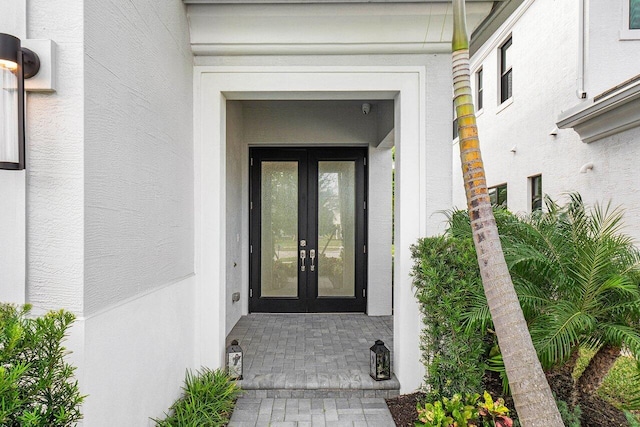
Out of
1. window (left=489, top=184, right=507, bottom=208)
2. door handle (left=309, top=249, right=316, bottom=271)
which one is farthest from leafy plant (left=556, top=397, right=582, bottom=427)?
window (left=489, top=184, right=507, bottom=208)

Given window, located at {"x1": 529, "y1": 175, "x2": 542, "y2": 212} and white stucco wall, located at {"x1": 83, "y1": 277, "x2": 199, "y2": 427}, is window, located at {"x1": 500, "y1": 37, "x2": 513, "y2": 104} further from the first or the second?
white stucco wall, located at {"x1": 83, "y1": 277, "x2": 199, "y2": 427}

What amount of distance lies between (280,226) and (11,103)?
4997 mm

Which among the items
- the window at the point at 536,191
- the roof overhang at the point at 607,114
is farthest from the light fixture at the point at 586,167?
the window at the point at 536,191

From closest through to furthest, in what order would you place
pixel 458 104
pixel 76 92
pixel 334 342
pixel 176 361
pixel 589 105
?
pixel 76 92
pixel 458 104
pixel 176 361
pixel 334 342
pixel 589 105

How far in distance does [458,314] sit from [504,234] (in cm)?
101

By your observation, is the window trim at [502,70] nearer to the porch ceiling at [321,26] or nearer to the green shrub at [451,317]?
the porch ceiling at [321,26]

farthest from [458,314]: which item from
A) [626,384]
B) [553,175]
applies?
[553,175]

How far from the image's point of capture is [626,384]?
378 centimetres

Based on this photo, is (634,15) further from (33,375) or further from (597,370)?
(33,375)

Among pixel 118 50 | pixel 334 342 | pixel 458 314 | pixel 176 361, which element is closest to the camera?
pixel 118 50

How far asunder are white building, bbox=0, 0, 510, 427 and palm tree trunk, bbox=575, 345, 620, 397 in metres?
1.35

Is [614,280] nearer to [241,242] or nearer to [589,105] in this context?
[589,105]

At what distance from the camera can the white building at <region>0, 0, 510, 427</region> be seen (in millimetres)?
1941

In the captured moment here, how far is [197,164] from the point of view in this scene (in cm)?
377
